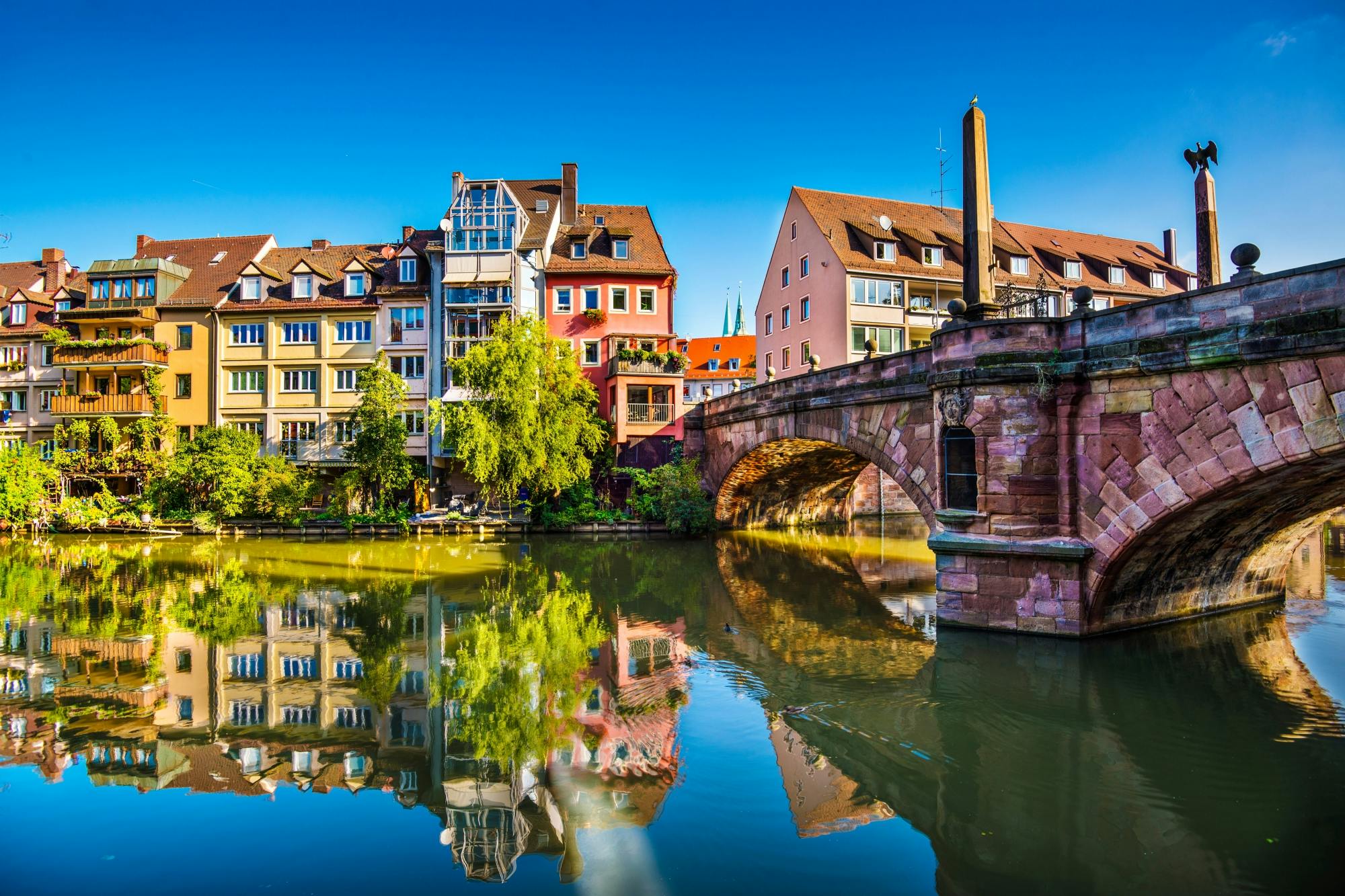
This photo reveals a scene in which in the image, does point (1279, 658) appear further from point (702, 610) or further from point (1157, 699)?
point (702, 610)

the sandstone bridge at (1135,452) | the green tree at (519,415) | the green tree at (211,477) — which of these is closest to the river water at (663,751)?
the sandstone bridge at (1135,452)

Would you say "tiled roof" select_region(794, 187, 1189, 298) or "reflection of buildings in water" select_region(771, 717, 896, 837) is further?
"tiled roof" select_region(794, 187, 1189, 298)

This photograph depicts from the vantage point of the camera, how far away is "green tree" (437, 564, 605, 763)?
31.3ft

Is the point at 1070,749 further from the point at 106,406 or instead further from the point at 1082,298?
the point at 106,406

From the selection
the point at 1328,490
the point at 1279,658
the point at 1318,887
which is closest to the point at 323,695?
the point at 1318,887

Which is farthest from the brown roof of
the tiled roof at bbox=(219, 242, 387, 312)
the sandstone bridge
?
the sandstone bridge

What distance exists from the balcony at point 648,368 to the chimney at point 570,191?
1118cm

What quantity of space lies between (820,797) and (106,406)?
140 ft

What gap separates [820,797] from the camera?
7816 mm

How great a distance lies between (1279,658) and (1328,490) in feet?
9.10

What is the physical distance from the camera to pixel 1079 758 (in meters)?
8.60

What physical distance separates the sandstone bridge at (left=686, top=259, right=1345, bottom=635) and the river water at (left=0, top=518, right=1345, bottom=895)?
37.4 inches

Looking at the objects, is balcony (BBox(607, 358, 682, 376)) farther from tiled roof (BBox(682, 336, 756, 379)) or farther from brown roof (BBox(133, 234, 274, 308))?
tiled roof (BBox(682, 336, 756, 379))

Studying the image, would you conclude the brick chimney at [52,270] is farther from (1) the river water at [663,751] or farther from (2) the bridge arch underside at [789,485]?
(2) the bridge arch underside at [789,485]
